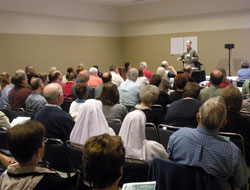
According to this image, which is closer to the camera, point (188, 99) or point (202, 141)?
point (202, 141)

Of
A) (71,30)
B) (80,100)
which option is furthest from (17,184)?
(71,30)

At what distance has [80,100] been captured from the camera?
4070mm

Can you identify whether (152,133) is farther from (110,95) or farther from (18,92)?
(18,92)

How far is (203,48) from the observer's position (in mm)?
12195

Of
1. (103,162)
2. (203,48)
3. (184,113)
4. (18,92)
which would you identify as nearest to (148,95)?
(184,113)

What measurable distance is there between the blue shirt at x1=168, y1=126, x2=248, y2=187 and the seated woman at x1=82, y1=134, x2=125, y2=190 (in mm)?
782

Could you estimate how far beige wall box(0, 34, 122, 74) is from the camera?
1051 centimetres

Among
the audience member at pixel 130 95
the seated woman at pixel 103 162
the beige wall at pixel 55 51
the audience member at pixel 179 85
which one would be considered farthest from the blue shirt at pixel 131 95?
the beige wall at pixel 55 51

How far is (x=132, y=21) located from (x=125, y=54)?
1.68 m

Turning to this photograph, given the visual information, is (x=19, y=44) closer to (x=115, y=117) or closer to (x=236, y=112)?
(x=115, y=117)

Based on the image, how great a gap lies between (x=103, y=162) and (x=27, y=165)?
566 millimetres

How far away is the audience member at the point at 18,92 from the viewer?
480 centimetres

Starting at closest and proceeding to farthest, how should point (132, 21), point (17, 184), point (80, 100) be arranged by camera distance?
point (17, 184) → point (80, 100) → point (132, 21)

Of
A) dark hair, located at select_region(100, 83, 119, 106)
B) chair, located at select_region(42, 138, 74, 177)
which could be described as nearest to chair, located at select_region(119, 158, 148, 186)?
chair, located at select_region(42, 138, 74, 177)
